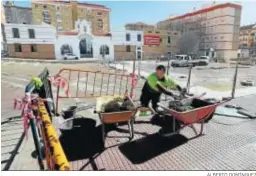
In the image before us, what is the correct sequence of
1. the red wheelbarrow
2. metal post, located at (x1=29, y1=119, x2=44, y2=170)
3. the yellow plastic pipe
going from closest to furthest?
the yellow plastic pipe, metal post, located at (x1=29, y1=119, x2=44, y2=170), the red wheelbarrow

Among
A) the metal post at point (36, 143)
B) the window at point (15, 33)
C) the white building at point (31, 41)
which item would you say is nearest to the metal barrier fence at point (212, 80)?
the metal post at point (36, 143)

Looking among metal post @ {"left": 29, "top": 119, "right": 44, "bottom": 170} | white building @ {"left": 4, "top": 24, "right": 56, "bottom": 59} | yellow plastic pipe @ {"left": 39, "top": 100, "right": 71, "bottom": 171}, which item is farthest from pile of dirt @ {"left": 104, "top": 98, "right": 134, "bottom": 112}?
white building @ {"left": 4, "top": 24, "right": 56, "bottom": 59}

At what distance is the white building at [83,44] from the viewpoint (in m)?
30.7

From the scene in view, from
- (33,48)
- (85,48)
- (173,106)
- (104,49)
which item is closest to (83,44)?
(85,48)

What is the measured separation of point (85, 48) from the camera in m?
32.8

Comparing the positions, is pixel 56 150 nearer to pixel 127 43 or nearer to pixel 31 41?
pixel 31 41

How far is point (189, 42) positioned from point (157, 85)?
1489 inches

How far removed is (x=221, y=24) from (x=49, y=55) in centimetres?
3100

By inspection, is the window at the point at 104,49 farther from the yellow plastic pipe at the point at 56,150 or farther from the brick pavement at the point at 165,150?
the yellow plastic pipe at the point at 56,150

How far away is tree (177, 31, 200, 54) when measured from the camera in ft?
128

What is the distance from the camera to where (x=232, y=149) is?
11.6 feet

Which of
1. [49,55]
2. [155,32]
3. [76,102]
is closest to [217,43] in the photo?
[155,32]

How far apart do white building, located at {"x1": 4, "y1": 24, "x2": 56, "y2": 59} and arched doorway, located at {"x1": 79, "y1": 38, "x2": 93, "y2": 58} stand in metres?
4.38

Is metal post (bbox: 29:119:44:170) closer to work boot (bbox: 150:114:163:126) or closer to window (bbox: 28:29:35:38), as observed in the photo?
work boot (bbox: 150:114:163:126)
